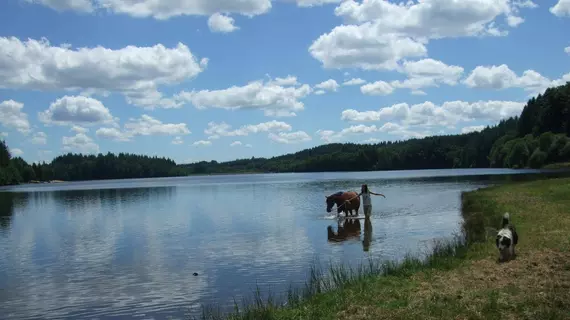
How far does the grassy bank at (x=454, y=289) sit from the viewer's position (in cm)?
1016

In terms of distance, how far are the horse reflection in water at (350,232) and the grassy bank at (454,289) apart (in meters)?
6.32

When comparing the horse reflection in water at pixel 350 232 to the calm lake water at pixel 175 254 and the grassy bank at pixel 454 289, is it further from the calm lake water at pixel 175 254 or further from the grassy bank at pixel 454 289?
the grassy bank at pixel 454 289

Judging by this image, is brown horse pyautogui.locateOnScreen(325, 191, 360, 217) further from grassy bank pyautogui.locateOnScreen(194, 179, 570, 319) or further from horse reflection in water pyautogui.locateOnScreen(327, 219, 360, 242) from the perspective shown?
grassy bank pyautogui.locateOnScreen(194, 179, 570, 319)

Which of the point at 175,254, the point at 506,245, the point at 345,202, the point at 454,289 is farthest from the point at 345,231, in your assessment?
the point at 454,289

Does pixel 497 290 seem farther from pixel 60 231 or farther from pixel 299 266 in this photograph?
pixel 60 231

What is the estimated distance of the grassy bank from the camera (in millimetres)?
10156

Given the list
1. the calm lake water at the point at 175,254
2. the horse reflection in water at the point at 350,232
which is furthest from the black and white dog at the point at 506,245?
the horse reflection in water at the point at 350,232

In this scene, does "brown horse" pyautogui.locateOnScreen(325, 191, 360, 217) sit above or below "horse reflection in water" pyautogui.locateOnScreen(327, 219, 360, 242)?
above

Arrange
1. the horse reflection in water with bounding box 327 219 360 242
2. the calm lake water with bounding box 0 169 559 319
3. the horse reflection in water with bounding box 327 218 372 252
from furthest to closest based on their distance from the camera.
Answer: the horse reflection in water with bounding box 327 219 360 242 → the horse reflection in water with bounding box 327 218 372 252 → the calm lake water with bounding box 0 169 559 319

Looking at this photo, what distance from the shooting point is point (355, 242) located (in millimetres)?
24172

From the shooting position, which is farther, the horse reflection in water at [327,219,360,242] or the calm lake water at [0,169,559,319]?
the horse reflection in water at [327,219,360,242]

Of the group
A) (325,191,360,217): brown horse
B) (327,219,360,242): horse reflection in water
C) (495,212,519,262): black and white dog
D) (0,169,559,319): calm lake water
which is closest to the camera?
(495,212,519,262): black and white dog

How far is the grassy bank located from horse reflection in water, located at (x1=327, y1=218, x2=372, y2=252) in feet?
20.7

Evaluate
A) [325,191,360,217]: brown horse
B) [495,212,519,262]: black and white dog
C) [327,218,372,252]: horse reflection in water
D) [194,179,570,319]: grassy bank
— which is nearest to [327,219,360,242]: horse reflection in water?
[327,218,372,252]: horse reflection in water
